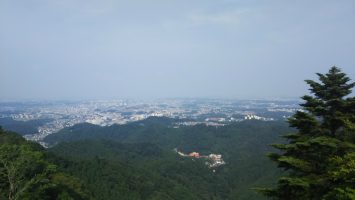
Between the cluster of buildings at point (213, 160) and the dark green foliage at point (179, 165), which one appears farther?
the cluster of buildings at point (213, 160)

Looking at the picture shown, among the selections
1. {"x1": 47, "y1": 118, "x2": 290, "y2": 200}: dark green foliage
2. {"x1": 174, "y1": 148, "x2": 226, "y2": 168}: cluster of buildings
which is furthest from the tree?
{"x1": 174, "y1": 148, "x2": 226, "y2": 168}: cluster of buildings

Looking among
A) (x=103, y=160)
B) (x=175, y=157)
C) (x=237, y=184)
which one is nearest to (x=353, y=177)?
(x=103, y=160)

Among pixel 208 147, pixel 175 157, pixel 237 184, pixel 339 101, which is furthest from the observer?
pixel 208 147

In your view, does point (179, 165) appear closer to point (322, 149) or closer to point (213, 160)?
point (213, 160)

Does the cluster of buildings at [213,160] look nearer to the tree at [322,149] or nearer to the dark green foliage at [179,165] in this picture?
the dark green foliage at [179,165]

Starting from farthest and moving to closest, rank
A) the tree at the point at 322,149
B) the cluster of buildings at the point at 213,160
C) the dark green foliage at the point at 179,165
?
the cluster of buildings at the point at 213,160, the dark green foliage at the point at 179,165, the tree at the point at 322,149

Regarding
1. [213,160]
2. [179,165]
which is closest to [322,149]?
[179,165]

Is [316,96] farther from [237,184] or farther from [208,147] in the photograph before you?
[208,147]

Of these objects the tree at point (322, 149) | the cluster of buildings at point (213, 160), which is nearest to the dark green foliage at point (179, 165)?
the cluster of buildings at point (213, 160)
